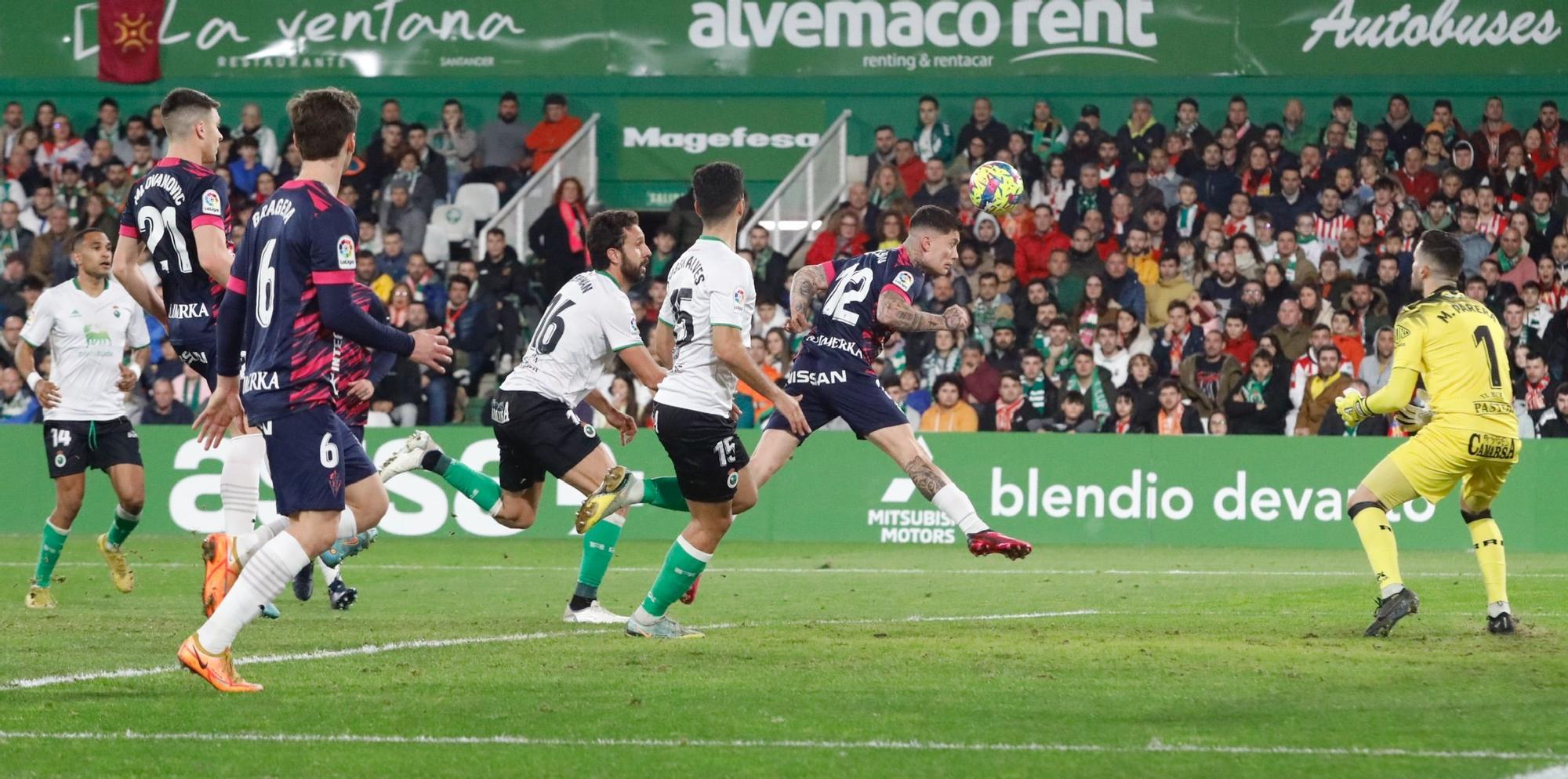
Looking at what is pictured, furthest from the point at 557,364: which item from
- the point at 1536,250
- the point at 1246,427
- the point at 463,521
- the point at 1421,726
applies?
the point at 1536,250

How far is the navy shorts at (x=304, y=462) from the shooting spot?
728 centimetres

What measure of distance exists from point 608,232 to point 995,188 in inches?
194

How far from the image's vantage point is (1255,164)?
22.4 metres

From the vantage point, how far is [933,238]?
11180 millimetres

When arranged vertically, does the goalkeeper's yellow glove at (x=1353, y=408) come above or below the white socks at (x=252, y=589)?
above

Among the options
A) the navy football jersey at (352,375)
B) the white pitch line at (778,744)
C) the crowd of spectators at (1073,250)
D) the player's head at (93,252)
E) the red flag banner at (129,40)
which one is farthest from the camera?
the red flag banner at (129,40)

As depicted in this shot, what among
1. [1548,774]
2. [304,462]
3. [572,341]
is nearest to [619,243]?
[572,341]

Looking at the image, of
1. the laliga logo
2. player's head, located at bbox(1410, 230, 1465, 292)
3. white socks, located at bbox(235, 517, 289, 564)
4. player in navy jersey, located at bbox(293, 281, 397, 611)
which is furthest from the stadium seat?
player's head, located at bbox(1410, 230, 1465, 292)

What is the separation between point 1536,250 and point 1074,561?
8746 mm

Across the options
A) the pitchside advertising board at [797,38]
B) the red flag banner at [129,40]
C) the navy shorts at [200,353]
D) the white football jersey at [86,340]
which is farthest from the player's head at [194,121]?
the red flag banner at [129,40]

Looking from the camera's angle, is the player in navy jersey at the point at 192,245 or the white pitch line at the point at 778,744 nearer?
the white pitch line at the point at 778,744

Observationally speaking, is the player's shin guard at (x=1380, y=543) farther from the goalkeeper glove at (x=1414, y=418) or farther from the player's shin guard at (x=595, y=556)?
the player's shin guard at (x=595, y=556)

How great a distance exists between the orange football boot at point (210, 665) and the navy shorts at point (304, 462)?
61 cm

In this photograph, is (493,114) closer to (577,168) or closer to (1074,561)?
(577,168)
